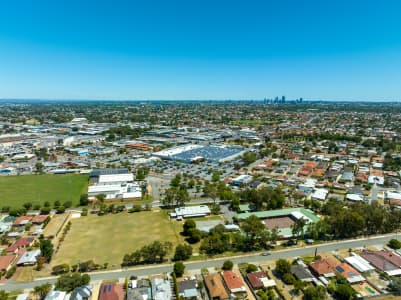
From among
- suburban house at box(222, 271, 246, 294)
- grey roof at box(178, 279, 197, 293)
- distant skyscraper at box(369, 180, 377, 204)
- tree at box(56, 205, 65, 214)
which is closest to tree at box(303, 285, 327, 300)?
suburban house at box(222, 271, 246, 294)

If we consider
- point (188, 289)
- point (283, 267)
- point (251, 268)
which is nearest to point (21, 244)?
point (188, 289)

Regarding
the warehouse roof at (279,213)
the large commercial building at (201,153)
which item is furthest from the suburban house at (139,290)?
the large commercial building at (201,153)

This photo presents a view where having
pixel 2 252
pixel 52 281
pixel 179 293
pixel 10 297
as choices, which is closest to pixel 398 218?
pixel 179 293

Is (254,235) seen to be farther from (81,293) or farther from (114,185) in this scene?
(114,185)

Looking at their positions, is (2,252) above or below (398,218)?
below

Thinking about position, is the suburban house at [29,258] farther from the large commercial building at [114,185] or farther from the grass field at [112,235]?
the large commercial building at [114,185]

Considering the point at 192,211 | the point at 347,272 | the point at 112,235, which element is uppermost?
the point at 347,272

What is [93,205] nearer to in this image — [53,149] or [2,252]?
[2,252]

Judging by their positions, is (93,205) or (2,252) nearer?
(2,252)
